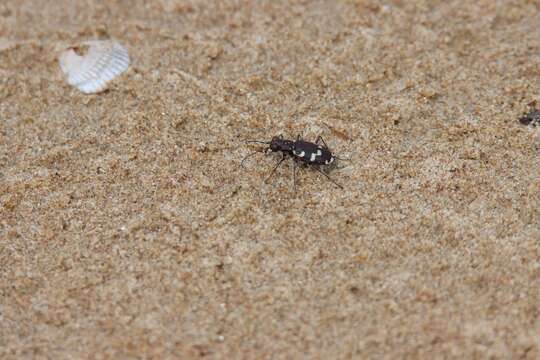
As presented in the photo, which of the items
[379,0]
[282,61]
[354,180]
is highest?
[379,0]

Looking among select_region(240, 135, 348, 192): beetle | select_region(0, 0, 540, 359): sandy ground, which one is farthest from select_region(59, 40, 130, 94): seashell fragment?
select_region(240, 135, 348, 192): beetle

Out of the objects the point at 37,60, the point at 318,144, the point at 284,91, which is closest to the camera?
the point at 318,144

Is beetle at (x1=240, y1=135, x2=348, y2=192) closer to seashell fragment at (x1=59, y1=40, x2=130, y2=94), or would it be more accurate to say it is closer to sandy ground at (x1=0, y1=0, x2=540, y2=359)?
sandy ground at (x1=0, y1=0, x2=540, y2=359)

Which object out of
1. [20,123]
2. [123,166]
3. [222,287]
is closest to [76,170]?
[123,166]

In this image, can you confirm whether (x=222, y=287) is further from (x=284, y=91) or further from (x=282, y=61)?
(x=282, y=61)

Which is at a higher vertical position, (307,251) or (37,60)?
(37,60)

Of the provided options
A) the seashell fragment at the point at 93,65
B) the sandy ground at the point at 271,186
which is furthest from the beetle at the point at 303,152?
the seashell fragment at the point at 93,65

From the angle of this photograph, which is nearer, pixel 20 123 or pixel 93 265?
pixel 93 265
